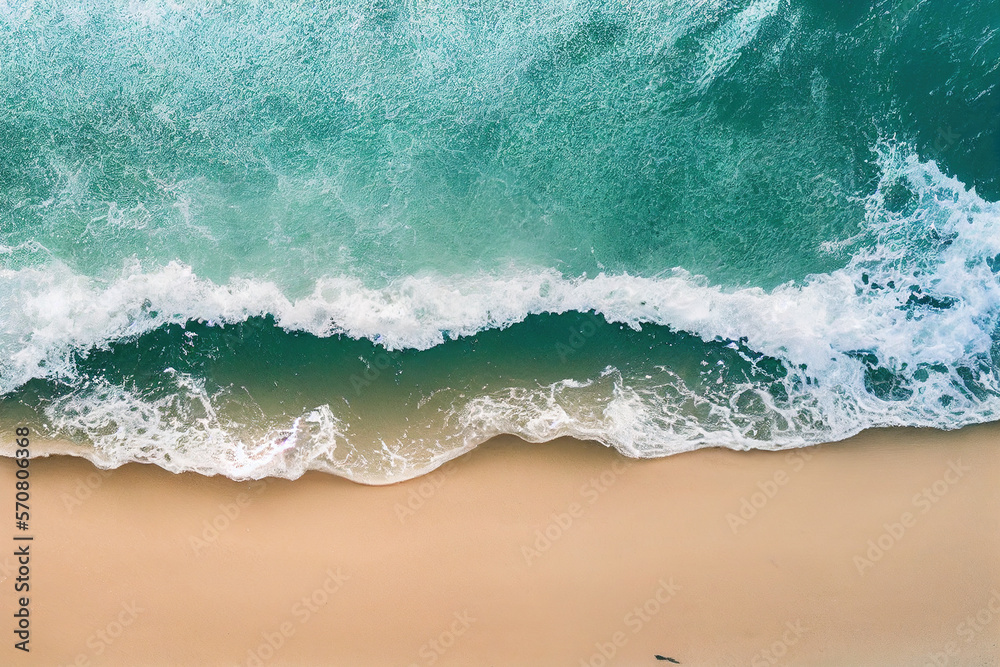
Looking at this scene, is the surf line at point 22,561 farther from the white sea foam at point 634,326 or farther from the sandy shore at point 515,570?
the white sea foam at point 634,326

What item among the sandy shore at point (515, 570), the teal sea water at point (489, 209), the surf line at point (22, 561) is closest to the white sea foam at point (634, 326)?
the teal sea water at point (489, 209)

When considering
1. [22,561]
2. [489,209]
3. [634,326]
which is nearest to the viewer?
[22,561]

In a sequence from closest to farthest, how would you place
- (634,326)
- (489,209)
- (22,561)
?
(22,561) < (634,326) < (489,209)

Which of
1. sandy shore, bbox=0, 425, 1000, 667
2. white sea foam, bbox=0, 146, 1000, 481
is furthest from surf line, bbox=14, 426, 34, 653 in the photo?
white sea foam, bbox=0, 146, 1000, 481

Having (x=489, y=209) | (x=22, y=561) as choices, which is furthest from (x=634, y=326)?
(x=22, y=561)

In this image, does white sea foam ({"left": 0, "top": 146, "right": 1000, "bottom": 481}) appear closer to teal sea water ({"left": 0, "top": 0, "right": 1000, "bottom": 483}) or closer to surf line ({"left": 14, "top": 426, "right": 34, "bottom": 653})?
teal sea water ({"left": 0, "top": 0, "right": 1000, "bottom": 483})

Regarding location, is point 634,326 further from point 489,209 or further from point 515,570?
point 515,570

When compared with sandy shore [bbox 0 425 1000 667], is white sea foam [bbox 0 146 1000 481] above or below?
above
